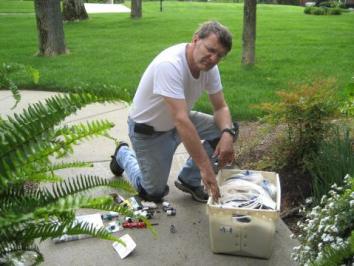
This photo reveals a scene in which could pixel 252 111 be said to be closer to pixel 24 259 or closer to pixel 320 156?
pixel 320 156

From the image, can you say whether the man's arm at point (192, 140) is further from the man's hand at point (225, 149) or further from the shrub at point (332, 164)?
the shrub at point (332, 164)

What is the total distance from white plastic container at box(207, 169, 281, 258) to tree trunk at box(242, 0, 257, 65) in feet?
15.9

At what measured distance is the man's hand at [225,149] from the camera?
3520 mm

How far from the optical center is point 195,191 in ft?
12.8

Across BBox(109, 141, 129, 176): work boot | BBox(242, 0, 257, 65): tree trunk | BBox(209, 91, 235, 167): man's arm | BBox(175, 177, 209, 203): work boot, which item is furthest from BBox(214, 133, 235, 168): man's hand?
BBox(242, 0, 257, 65): tree trunk

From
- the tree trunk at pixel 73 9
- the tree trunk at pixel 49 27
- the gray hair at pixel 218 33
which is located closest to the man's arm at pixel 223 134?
the gray hair at pixel 218 33

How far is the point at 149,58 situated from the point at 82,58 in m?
1.24

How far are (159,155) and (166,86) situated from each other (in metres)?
0.69

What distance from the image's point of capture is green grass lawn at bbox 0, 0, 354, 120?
711 centimetres

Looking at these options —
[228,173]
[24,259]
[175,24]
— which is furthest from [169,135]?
[175,24]

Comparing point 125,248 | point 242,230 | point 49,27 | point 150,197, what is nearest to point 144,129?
point 150,197

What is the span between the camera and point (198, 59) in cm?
329

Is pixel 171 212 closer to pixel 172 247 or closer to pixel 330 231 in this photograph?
pixel 172 247

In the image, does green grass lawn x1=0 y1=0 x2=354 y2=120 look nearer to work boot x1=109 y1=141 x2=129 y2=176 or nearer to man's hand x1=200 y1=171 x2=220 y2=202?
work boot x1=109 y1=141 x2=129 y2=176
